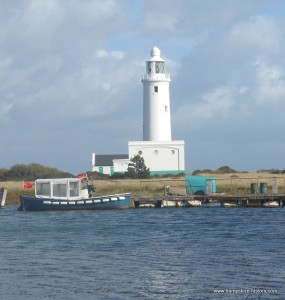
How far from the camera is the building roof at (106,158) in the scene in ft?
282

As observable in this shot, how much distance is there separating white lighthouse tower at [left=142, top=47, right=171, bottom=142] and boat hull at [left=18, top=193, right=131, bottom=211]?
27.9m

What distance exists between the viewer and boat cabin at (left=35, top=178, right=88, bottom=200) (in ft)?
178

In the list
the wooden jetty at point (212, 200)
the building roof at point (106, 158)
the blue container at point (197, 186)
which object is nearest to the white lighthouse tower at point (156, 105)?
the building roof at point (106, 158)

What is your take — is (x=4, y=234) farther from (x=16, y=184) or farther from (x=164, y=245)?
(x=16, y=184)

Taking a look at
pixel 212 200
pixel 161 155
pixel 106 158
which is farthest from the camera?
pixel 106 158

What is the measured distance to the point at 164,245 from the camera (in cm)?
3269

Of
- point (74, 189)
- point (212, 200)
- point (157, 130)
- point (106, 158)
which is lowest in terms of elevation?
point (212, 200)

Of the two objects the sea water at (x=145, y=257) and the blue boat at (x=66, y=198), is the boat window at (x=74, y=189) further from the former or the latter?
the sea water at (x=145, y=257)

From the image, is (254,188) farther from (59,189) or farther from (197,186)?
(59,189)

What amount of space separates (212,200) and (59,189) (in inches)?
401

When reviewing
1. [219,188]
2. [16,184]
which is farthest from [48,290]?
[16,184]

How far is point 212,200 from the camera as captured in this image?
189 feet

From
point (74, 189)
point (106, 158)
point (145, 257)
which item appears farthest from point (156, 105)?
point (145, 257)

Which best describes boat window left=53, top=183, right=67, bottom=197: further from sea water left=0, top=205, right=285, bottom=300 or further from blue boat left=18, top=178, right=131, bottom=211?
sea water left=0, top=205, right=285, bottom=300
